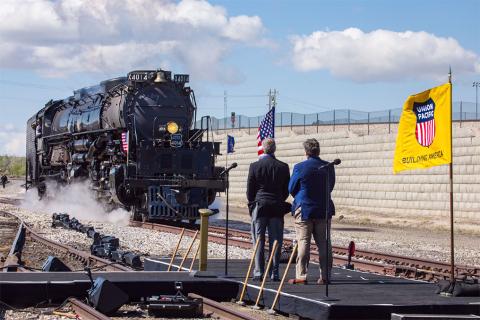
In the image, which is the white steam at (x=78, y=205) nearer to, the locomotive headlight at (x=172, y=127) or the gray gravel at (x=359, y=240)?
the gray gravel at (x=359, y=240)

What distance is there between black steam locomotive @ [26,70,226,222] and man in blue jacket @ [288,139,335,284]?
13.5m

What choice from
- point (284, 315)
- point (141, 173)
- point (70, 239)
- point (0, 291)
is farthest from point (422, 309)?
point (141, 173)

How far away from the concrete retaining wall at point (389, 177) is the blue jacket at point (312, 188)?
765 inches

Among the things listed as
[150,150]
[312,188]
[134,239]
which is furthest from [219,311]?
[150,150]

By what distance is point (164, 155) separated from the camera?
24391 millimetres

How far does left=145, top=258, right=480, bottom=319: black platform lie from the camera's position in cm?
836

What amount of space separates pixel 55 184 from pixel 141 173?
9049 millimetres

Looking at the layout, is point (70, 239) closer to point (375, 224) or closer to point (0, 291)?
point (0, 291)

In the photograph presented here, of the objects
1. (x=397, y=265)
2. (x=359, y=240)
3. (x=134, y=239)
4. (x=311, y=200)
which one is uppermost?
(x=311, y=200)

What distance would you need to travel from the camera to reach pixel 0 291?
9492 mm

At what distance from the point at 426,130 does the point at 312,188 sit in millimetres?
1365

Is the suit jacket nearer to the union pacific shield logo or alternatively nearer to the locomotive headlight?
the union pacific shield logo

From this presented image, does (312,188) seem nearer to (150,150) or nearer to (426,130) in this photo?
(426,130)

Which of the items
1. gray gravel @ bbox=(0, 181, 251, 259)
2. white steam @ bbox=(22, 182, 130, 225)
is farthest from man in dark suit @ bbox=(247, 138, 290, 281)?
white steam @ bbox=(22, 182, 130, 225)
